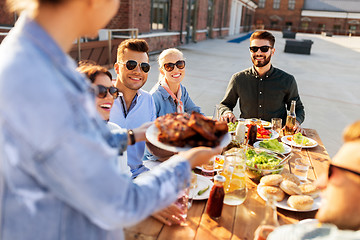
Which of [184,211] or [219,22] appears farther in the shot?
[219,22]

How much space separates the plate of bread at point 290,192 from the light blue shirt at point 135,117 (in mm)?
1273

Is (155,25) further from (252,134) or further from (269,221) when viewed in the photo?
(269,221)

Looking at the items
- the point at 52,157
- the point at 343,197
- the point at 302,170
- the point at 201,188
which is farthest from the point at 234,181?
the point at 52,157

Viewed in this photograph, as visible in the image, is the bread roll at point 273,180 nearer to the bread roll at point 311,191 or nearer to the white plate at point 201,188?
the bread roll at point 311,191

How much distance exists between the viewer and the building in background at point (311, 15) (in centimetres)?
5178

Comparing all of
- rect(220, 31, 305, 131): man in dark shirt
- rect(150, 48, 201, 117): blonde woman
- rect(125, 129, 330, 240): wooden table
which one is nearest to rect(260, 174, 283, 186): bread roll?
rect(125, 129, 330, 240): wooden table

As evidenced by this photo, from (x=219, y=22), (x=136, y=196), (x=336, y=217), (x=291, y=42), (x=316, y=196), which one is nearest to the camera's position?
(x=136, y=196)

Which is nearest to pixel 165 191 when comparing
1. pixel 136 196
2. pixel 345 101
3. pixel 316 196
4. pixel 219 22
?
pixel 136 196

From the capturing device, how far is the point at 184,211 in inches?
72.0

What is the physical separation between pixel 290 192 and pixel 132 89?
6.11ft

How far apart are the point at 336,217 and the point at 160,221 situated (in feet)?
3.14

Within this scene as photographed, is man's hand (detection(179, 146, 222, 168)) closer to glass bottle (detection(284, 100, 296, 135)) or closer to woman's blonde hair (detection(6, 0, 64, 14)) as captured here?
woman's blonde hair (detection(6, 0, 64, 14))

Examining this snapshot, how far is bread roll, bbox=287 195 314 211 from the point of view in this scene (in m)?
1.90

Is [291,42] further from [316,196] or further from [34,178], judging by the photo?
[34,178]
